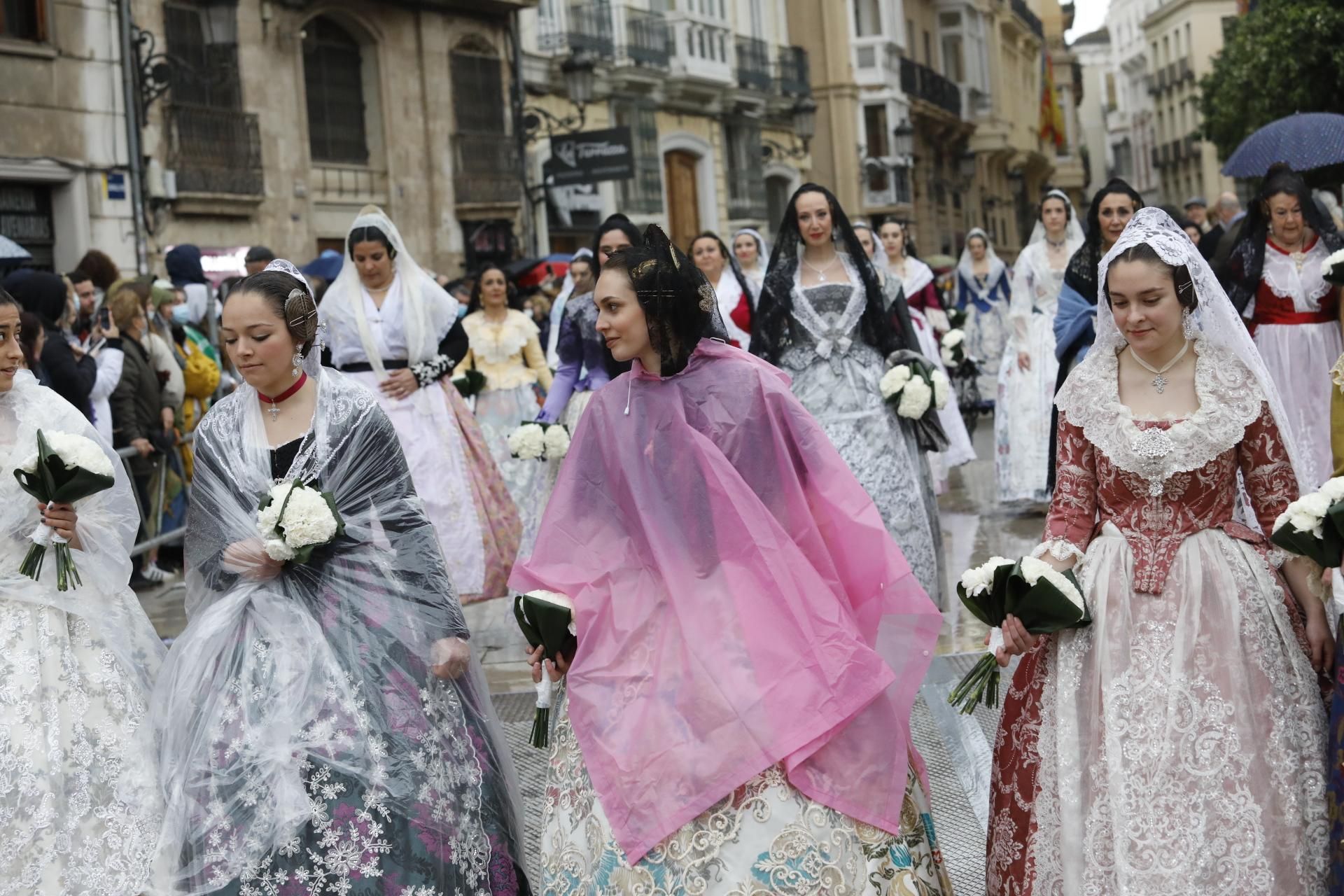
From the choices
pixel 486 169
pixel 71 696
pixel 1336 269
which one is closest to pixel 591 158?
pixel 486 169

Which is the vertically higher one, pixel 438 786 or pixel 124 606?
pixel 124 606

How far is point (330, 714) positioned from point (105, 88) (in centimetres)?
1466

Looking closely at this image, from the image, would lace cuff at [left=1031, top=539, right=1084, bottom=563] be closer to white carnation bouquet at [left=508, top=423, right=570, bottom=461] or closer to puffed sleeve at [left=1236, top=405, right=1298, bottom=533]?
puffed sleeve at [left=1236, top=405, right=1298, bottom=533]

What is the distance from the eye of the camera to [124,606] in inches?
190

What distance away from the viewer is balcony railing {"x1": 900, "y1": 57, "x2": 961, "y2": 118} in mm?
42438

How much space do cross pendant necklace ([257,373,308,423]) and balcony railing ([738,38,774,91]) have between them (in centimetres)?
2846

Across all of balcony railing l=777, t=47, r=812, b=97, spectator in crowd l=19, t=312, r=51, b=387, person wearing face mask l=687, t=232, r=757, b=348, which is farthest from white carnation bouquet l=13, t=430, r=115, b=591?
balcony railing l=777, t=47, r=812, b=97

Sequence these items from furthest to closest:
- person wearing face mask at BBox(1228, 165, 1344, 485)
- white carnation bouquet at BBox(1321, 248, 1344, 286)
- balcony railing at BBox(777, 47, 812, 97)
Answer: balcony railing at BBox(777, 47, 812, 97)
person wearing face mask at BBox(1228, 165, 1344, 485)
white carnation bouquet at BBox(1321, 248, 1344, 286)

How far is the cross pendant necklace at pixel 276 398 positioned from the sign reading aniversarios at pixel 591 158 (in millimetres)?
18178

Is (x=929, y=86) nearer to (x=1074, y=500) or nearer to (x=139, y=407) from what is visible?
(x=139, y=407)

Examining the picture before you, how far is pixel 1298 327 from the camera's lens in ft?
25.6

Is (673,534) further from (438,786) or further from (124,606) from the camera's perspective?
(124,606)

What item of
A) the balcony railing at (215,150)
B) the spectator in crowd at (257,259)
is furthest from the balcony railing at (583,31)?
the spectator in crowd at (257,259)

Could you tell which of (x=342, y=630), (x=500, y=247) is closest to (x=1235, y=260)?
(x=342, y=630)
